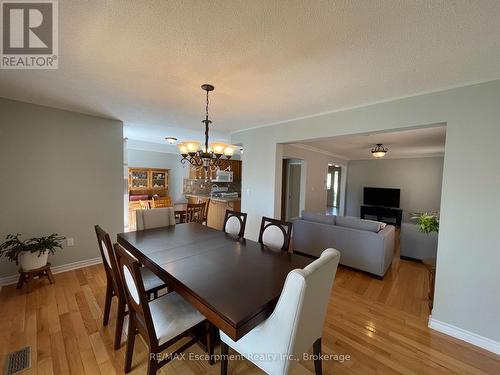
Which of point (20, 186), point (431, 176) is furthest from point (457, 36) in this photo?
point (431, 176)

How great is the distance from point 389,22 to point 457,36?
1.58ft

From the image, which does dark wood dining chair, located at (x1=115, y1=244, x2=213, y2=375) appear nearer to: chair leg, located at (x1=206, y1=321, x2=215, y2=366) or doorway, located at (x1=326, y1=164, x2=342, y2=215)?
chair leg, located at (x1=206, y1=321, x2=215, y2=366)

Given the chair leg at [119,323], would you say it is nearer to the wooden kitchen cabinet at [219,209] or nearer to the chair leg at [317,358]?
the chair leg at [317,358]

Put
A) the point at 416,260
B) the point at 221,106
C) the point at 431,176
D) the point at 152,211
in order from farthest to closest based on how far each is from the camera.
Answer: the point at 431,176
the point at 416,260
the point at 152,211
the point at 221,106

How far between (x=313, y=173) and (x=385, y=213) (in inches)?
119

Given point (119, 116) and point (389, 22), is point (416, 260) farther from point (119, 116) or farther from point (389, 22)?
point (119, 116)

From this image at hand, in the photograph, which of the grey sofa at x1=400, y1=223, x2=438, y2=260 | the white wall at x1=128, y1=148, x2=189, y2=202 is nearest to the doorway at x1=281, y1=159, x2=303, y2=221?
the grey sofa at x1=400, y1=223, x2=438, y2=260

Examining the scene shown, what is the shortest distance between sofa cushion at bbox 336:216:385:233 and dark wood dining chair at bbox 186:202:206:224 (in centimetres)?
267

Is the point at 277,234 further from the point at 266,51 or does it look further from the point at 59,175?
the point at 59,175

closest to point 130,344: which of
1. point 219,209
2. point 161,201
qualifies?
point 219,209

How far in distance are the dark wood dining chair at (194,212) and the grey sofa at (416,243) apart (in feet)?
12.7

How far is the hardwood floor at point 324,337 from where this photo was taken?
5.18 ft

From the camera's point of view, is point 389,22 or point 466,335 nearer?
point 389,22

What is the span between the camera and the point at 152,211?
296cm
